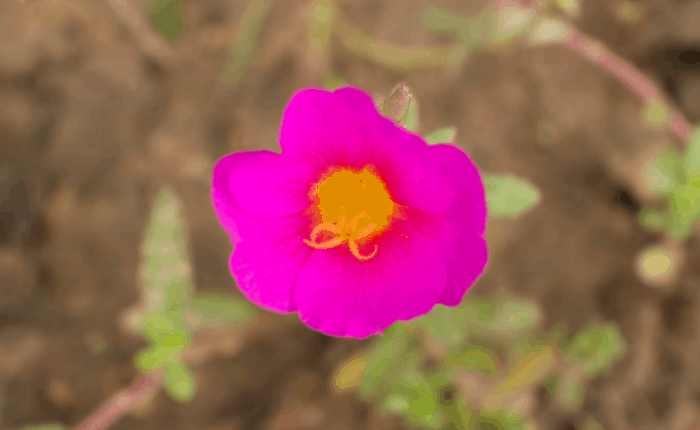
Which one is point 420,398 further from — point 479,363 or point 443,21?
point 443,21

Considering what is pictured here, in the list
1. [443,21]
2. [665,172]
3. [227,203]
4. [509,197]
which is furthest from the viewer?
[443,21]

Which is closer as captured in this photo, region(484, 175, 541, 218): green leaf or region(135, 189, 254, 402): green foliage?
region(484, 175, 541, 218): green leaf

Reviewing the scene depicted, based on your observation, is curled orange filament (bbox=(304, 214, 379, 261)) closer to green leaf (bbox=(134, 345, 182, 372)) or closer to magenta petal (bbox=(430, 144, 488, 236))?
magenta petal (bbox=(430, 144, 488, 236))

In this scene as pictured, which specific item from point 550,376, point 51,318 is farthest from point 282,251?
point 51,318

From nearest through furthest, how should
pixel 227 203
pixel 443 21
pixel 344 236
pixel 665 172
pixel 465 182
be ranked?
pixel 465 182 < pixel 227 203 < pixel 344 236 < pixel 665 172 < pixel 443 21

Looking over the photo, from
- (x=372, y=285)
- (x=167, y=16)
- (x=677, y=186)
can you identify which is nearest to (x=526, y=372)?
(x=677, y=186)

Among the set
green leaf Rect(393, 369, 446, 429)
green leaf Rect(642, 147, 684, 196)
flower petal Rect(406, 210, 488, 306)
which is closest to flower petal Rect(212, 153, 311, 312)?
flower petal Rect(406, 210, 488, 306)
